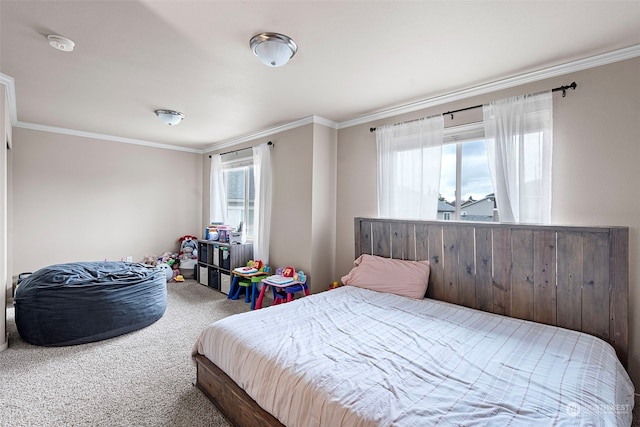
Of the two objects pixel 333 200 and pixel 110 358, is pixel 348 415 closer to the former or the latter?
pixel 110 358

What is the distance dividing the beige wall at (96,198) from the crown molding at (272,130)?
2.80 ft

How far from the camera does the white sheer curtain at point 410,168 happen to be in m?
3.01

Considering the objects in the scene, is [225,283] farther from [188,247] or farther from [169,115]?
[169,115]

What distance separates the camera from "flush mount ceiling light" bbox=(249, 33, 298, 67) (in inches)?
76.7

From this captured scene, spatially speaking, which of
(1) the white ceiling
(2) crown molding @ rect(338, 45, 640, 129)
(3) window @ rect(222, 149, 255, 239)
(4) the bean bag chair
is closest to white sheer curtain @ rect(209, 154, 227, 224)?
(3) window @ rect(222, 149, 255, 239)

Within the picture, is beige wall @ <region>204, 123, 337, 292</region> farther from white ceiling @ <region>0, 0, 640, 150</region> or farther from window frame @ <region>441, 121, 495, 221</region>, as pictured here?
window frame @ <region>441, 121, 495, 221</region>

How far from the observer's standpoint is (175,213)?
224 inches

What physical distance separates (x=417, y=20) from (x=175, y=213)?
5236mm

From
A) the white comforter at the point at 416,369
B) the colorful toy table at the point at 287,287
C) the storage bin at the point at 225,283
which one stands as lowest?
the storage bin at the point at 225,283

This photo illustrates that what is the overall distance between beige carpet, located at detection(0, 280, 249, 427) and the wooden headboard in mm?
2125

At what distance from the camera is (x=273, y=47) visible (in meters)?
1.97

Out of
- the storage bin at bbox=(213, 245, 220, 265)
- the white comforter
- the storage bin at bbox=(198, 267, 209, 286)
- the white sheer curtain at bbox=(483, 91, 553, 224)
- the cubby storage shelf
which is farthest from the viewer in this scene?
the storage bin at bbox=(198, 267, 209, 286)

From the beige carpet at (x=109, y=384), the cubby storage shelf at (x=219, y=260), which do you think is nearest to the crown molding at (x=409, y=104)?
the cubby storage shelf at (x=219, y=260)

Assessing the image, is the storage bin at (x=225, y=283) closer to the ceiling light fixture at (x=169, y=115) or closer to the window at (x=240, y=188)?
the window at (x=240, y=188)
